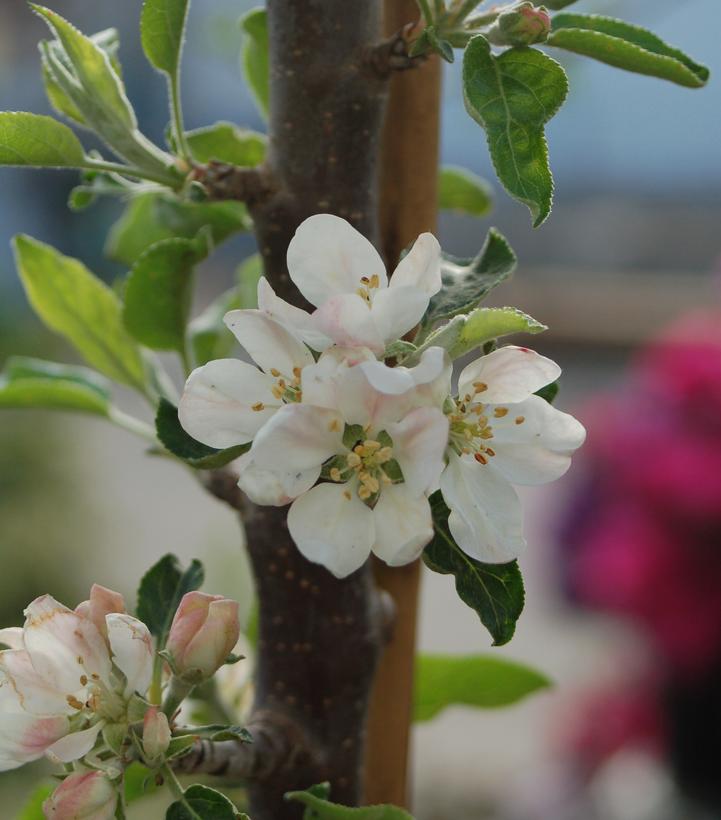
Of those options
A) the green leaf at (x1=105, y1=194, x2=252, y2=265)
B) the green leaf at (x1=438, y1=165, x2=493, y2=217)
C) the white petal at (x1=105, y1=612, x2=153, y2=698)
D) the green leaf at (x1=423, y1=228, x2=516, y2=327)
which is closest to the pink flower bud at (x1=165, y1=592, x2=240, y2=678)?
the white petal at (x1=105, y1=612, x2=153, y2=698)

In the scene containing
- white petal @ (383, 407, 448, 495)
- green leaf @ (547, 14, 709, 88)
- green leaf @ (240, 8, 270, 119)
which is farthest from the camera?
green leaf @ (240, 8, 270, 119)

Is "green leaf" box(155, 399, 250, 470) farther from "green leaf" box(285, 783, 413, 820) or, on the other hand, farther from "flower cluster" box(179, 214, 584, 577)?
"green leaf" box(285, 783, 413, 820)

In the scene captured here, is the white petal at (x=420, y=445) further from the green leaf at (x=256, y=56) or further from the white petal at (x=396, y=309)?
the green leaf at (x=256, y=56)

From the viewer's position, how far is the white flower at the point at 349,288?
0.35m

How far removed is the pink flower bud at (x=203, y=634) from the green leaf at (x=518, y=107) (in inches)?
6.5

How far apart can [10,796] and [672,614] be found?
0.98 metres

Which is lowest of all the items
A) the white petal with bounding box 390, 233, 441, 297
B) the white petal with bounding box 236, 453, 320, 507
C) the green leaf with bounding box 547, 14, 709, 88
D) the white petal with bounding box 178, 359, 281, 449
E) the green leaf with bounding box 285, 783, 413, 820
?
the green leaf with bounding box 285, 783, 413, 820

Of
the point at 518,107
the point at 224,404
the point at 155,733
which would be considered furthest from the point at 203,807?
the point at 518,107

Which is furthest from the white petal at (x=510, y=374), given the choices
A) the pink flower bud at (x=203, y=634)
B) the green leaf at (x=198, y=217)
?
the green leaf at (x=198, y=217)

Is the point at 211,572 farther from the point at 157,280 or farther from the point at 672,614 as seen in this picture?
the point at 157,280

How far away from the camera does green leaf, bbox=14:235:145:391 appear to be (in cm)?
65

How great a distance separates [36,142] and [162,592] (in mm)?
186

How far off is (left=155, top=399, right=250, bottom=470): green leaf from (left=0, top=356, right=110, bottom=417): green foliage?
224 mm

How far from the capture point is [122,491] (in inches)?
153
